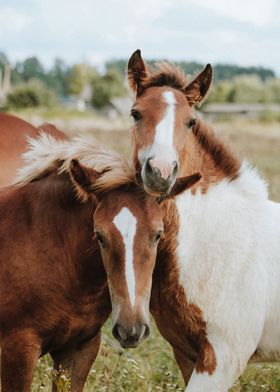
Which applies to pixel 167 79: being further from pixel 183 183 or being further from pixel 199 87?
pixel 183 183

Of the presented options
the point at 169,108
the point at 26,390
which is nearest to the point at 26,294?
the point at 26,390

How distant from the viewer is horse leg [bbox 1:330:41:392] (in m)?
4.18

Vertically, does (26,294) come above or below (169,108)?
below

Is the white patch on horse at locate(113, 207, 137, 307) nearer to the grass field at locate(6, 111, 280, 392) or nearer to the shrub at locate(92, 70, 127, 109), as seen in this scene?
the grass field at locate(6, 111, 280, 392)

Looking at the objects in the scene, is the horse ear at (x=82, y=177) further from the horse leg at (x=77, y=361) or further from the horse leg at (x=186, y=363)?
the horse leg at (x=186, y=363)

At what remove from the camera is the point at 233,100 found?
74438mm

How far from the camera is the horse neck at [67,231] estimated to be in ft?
14.3

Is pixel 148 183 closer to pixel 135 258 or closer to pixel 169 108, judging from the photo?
pixel 135 258

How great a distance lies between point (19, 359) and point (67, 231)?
2.67 ft

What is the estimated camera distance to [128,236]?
3.86 m

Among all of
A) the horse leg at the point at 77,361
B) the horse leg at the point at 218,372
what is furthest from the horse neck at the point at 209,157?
the horse leg at the point at 77,361

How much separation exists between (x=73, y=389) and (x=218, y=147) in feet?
6.08

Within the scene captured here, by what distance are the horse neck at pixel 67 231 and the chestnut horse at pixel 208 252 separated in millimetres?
447

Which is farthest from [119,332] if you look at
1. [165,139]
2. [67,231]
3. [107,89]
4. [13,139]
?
[107,89]
